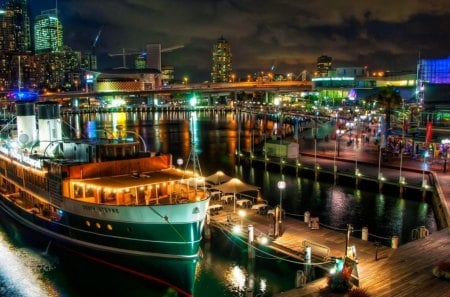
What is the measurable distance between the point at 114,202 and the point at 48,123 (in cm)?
1459

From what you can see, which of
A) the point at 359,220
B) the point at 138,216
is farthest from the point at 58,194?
the point at 359,220

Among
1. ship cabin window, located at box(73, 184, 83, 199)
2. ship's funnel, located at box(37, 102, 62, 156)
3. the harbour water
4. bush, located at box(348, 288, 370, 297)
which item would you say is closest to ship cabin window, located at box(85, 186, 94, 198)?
ship cabin window, located at box(73, 184, 83, 199)

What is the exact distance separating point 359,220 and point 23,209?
91.0 ft

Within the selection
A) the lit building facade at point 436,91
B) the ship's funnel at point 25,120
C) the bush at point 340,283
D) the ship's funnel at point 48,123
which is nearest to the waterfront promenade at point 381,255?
the bush at point 340,283

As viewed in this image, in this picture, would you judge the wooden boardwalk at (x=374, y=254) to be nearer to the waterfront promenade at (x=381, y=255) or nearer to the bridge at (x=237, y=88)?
the waterfront promenade at (x=381, y=255)

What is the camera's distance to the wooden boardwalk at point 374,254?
20.8 meters

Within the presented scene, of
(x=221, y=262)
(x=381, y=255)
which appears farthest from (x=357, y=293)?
(x=221, y=262)

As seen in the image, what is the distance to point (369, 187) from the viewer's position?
167 ft

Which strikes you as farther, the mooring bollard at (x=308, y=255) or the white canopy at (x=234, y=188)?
the white canopy at (x=234, y=188)

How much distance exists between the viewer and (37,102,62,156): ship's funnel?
1587 inches

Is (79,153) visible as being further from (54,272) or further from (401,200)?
(401,200)

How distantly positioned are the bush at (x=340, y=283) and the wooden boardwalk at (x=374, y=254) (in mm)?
574

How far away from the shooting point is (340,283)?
2066cm

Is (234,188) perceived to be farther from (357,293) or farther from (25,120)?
(25,120)
